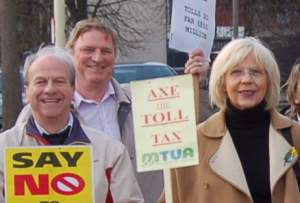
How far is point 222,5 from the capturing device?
31.5 metres

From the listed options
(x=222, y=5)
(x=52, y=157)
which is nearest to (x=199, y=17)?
(x=52, y=157)

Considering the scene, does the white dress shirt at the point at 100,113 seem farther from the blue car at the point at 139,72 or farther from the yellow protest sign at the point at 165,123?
the blue car at the point at 139,72

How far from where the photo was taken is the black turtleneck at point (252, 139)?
406 centimetres

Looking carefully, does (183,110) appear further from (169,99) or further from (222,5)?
(222,5)

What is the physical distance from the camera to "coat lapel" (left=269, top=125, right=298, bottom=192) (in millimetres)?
4004

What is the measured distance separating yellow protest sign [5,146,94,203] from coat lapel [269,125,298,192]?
0.89 m

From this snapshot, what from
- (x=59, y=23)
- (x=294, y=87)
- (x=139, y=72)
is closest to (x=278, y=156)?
(x=294, y=87)

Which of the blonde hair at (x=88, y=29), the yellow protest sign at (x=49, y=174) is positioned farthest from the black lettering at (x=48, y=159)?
the blonde hair at (x=88, y=29)

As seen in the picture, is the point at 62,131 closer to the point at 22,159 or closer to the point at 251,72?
the point at 22,159

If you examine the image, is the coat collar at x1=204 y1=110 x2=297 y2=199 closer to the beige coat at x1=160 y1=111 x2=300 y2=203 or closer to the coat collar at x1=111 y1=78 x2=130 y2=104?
the beige coat at x1=160 y1=111 x2=300 y2=203

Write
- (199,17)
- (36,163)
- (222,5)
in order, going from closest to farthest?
(36,163) → (199,17) → (222,5)

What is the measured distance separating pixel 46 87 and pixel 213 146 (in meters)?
0.87

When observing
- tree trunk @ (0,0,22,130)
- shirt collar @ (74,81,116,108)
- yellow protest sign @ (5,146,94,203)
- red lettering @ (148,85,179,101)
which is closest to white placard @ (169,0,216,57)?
shirt collar @ (74,81,116,108)

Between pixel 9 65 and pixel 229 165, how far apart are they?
9.28 m
